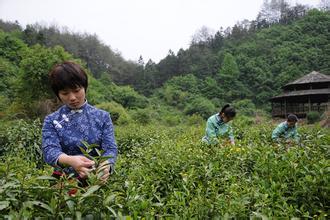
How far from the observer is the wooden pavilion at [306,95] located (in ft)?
91.8

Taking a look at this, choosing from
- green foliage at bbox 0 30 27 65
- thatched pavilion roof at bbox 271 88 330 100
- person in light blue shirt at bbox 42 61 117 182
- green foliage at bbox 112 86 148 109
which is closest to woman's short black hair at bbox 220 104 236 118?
person in light blue shirt at bbox 42 61 117 182

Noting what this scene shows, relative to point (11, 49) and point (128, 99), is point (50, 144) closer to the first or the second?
point (128, 99)

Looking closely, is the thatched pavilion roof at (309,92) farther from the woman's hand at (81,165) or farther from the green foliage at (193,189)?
the woman's hand at (81,165)

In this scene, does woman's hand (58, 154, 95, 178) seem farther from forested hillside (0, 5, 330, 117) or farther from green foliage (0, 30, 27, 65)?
green foliage (0, 30, 27, 65)

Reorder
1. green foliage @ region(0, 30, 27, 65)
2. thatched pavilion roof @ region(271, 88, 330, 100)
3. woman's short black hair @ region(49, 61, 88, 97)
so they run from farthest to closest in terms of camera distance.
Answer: green foliage @ region(0, 30, 27, 65) < thatched pavilion roof @ region(271, 88, 330, 100) < woman's short black hair @ region(49, 61, 88, 97)

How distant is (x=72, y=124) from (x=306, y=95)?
95.5ft

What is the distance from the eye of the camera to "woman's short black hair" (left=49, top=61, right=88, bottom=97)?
185 centimetres

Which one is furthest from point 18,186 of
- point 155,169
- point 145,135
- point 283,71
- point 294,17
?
point 294,17

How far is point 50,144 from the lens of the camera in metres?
1.95

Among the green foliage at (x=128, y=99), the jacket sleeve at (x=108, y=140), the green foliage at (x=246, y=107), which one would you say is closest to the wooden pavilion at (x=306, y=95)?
the green foliage at (x=246, y=107)

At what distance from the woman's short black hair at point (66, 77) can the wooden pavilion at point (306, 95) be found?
92.7ft

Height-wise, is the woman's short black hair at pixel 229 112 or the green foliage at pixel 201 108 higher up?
the woman's short black hair at pixel 229 112

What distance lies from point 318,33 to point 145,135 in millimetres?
48461

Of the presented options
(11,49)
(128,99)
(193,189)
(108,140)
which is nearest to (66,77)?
(108,140)
